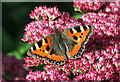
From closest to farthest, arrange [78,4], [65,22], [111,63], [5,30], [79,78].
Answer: [79,78] → [111,63] → [65,22] → [78,4] → [5,30]

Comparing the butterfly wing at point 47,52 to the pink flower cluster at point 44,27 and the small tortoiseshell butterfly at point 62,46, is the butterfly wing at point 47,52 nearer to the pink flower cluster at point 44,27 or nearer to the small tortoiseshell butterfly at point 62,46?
the small tortoiseshell butterfly at point 62,46

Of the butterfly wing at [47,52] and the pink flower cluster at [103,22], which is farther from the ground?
the pink flower cluster at [103,22]

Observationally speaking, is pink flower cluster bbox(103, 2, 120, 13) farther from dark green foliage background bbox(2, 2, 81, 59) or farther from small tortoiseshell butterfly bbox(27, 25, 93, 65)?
small tortoiseshell butterfly bbox(27, 25, 93, 65)

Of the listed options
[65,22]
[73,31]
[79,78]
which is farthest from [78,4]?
[79,78]

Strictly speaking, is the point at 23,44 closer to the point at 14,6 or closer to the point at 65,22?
the point at 65,22

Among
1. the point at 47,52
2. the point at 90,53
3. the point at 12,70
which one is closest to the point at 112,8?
the point at 90,53

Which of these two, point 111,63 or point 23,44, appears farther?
point 23,44

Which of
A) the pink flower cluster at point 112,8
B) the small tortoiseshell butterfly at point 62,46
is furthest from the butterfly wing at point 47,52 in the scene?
the pink flower cluster at point 112,8

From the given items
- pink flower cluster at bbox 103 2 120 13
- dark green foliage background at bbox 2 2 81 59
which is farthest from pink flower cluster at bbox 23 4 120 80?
dark green foliage background at bbox 2 2 81 59

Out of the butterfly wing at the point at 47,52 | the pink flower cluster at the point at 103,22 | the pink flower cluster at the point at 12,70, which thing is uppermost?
the pink flower cluster at the point at 103,22
